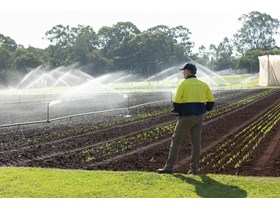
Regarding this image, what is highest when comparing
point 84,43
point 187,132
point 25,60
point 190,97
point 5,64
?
point 84,43

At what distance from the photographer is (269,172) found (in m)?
7.58

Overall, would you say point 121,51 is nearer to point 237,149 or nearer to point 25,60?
point 25,60

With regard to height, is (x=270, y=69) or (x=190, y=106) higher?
(x=270, y=69)

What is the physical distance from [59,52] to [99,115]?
60.6 meters

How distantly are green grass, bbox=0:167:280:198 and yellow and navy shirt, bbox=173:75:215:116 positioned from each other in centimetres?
95

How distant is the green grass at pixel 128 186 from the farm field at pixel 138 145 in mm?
1426

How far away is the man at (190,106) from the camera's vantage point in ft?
21.7

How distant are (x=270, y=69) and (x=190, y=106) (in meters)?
43.0

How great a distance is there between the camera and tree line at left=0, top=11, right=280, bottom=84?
6788cm

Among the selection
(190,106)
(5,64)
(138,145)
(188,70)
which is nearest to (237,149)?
(138,145)

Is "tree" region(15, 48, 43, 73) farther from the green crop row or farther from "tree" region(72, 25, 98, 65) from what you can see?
the green crop row

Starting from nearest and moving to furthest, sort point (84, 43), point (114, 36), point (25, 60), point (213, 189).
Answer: point (213, 189) < point (25, 60) < point (84, 43) < point (114, 36)

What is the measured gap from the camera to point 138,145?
36.2 feet

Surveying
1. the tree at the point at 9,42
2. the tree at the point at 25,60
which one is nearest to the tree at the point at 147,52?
the tree at the point at 25,60
